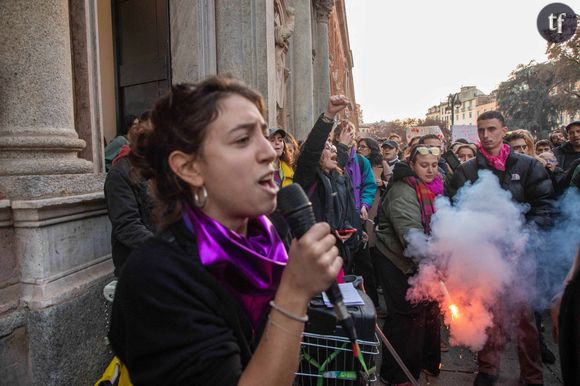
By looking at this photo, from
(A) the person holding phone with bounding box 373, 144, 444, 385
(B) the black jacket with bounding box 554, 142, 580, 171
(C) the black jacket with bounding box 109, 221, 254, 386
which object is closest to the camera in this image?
(C) the black jacket with bounding box 109, 221, 254, 386

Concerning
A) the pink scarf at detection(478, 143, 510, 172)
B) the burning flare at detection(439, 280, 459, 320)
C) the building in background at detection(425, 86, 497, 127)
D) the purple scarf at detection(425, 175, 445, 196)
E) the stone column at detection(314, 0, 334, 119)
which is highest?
the building in background at detection(425, 86, 497, 127)

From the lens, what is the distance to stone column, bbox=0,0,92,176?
3.20 m

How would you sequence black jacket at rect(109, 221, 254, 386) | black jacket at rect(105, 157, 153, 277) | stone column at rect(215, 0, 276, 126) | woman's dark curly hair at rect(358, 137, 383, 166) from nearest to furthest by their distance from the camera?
1. black jacket at rect(109, 221, 254, 386)
2. black jacket at rect(105, 157, 153, 277)
3. stone column at rect(215, 0, 276, 126)
4. woman's dark curly hair at rect(358, 137, 383, 166)

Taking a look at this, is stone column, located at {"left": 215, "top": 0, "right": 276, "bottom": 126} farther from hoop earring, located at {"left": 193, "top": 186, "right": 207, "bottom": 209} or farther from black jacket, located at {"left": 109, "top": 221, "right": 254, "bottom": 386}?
black jacket, located at {"left": 109, "top": 221, "right": 254, "bottom": 386}

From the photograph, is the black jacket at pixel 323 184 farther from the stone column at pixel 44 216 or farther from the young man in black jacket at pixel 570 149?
the young man in black jacket at pixel 570 149

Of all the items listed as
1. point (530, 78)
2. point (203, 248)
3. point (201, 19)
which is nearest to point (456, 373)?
point (203, 248)

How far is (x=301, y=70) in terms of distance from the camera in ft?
39.0

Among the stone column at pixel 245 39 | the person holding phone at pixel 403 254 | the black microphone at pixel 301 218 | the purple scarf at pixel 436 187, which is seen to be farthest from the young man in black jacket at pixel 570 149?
the black microphone at pixel 301 218

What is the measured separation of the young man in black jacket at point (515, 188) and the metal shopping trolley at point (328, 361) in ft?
6.62

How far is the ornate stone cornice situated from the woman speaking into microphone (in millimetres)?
14975

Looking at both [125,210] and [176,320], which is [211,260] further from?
[125,210]

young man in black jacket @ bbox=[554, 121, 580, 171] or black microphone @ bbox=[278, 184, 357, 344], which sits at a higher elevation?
young man in black jacket @ bbox=[554, 121, 580, 171]

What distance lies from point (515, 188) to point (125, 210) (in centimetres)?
337

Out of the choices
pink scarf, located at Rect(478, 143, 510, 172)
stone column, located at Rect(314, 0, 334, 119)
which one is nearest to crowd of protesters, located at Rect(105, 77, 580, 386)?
pink scarf, located at Rect(478, 143, 510, 172)
